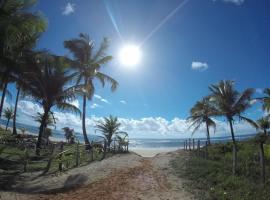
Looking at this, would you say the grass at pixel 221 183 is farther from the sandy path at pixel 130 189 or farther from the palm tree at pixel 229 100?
the palm tree at pixel 229 100

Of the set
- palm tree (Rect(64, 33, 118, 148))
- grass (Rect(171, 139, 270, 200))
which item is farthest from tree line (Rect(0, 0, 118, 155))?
grass (Rect(171, 139, 270, 200))

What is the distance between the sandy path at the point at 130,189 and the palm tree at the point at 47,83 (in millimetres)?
8095

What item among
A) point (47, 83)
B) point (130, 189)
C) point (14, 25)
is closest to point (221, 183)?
point (130, 189)

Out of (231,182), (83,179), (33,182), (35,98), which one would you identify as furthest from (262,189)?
(35,98)

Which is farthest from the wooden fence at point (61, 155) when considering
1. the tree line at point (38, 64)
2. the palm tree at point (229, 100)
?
the palm tree at point (229, 100)

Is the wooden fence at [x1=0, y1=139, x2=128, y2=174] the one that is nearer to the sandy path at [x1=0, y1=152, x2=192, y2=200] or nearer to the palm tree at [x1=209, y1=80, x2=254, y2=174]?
the sandy path at [x1=0, y1=152, x2=192, y2=200]

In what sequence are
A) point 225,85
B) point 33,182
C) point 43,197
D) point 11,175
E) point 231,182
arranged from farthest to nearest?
1. point 225,85
2. point 11,175
3. point 33,182
4. point 231,182
5. point 43,197

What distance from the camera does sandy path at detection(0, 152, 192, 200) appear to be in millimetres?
8617

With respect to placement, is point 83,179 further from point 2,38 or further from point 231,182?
point 2,38

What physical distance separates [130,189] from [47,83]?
1130 cm

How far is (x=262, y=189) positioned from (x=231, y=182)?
1.07 metres

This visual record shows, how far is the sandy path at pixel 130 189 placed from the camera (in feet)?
28.3

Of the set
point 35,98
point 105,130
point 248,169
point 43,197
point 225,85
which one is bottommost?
point 43,197

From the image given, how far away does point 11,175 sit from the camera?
11.9 m
